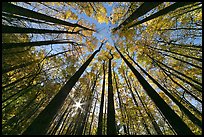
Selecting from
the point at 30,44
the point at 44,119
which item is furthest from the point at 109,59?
the point at 44,119

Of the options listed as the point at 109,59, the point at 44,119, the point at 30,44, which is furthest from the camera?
the point at 109,59

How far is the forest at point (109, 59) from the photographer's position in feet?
16.4

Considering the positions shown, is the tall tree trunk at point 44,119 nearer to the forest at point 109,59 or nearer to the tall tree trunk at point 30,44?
the forest at point 109,59

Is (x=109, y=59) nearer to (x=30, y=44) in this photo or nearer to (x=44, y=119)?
(x=30, y=44)

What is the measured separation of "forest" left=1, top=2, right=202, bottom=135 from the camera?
4988 mm

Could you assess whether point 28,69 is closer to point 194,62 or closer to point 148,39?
point 148,39

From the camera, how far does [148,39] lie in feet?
22.6

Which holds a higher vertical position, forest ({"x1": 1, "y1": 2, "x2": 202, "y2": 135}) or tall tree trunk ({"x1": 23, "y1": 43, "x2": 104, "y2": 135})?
forest ({"x1": 1, "y1": 2, "x2": 202, "y2": 135})

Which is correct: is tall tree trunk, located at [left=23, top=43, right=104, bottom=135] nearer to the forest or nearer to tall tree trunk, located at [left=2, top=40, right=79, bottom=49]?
the forest

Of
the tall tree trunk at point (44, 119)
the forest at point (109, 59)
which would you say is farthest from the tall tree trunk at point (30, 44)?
the tall tree trunk at point (44, 119)

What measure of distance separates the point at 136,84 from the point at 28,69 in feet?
19.0

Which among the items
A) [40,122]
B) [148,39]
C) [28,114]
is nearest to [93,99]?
[28,114]

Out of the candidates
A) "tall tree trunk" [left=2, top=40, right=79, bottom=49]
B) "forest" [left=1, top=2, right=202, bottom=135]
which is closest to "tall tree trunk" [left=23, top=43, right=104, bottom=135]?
"forest" [left=1, top=2, right=202, bottom=135]

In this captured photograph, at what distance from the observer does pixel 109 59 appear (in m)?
10.1
